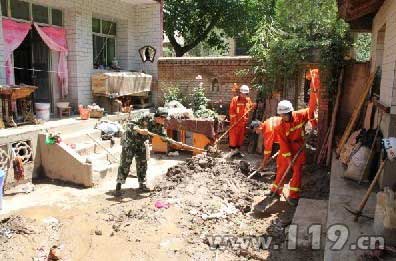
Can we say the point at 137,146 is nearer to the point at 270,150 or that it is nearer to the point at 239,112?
the point at 270,150

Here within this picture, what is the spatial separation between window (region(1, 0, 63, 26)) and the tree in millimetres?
8472

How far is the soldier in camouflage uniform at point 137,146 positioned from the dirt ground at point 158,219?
30 cm

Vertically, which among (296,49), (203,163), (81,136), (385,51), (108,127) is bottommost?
(203,163)

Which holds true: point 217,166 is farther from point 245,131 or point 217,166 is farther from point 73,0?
point 73,0

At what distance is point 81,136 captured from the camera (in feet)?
29.9

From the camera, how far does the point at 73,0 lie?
10.8 metres

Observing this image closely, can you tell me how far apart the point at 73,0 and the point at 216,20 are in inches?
369

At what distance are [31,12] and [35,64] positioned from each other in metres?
1.48

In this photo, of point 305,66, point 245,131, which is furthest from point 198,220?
point 305,66

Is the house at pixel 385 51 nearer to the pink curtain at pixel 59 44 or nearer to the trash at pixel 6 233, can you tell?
the trash at pixel 6 233

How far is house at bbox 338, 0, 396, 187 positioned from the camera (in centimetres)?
507

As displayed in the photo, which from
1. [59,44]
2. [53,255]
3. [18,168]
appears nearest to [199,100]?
[59,44]

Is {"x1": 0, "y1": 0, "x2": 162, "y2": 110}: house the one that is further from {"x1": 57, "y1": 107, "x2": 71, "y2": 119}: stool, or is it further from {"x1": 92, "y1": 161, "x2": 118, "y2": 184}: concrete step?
{"x1": 92, "y1": 161, "x2": 118, "y2": 184}: concrete step

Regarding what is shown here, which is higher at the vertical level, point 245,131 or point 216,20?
point 216,20
